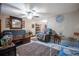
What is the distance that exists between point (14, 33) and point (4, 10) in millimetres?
411

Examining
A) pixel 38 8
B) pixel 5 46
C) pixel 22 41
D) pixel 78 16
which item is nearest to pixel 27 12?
pixel 38 8

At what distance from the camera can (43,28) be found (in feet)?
6.19

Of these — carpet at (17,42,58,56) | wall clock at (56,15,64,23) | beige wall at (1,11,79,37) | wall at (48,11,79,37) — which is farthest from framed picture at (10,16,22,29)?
wall clock at (56,15,64,23)

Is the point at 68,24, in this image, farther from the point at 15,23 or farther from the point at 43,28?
the point at 15,23

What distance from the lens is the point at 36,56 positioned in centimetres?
189

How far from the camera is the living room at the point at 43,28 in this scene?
1.84 m

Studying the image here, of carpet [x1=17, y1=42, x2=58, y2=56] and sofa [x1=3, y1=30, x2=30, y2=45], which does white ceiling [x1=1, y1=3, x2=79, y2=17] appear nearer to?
sofa [x1=3, y1=30, x2=30, y2=45]

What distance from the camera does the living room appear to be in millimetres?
1841

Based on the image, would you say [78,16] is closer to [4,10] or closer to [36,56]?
[36,56]

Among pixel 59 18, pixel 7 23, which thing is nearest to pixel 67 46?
pixel 59 18

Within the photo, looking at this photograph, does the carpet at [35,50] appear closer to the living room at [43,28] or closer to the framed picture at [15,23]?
the living room at [43,28]

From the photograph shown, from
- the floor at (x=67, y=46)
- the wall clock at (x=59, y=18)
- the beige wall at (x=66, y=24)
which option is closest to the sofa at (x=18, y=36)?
the beige wall at (x=66, y=24)

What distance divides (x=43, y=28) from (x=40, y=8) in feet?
1.12

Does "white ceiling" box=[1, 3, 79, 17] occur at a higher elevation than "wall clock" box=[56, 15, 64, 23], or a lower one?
higher
